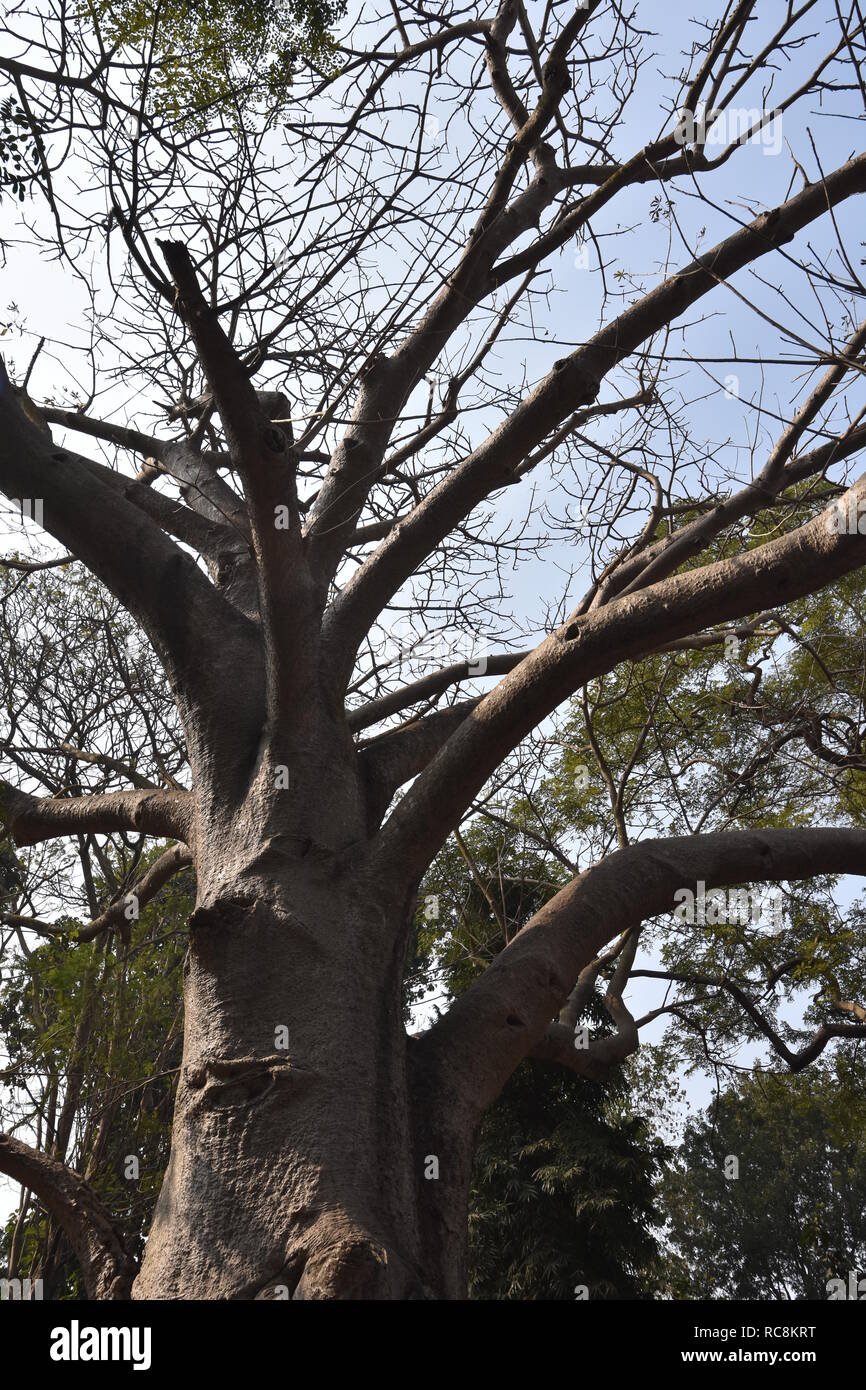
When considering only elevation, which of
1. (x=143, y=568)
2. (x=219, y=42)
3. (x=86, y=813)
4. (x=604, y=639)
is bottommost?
(x=604, y=639)

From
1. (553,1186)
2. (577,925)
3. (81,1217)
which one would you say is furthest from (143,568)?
(553,1186)

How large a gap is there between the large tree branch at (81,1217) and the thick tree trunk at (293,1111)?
35 cm

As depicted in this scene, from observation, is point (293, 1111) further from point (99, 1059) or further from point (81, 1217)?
point (99, 1059)

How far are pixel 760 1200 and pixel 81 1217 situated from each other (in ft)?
53.2

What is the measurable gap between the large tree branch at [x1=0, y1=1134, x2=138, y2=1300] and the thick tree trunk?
351mm

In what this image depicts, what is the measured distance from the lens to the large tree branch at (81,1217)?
96.7 inches

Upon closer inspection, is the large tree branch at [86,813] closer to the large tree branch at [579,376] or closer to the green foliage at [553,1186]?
the large tree branch at [579,376]

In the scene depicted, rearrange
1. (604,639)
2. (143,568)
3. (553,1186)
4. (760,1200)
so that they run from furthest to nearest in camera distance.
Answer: (760,1200)
(553,1186)
(143,568)
(604,639)

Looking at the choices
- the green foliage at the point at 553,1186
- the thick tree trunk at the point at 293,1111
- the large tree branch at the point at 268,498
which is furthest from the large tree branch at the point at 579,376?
the green foliage at the point at 553,1186

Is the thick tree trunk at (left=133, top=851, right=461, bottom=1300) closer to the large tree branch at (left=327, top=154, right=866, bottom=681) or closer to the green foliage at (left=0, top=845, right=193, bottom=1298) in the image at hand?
the large tree branch at (left=327, top=154, right=866, bottom=681)

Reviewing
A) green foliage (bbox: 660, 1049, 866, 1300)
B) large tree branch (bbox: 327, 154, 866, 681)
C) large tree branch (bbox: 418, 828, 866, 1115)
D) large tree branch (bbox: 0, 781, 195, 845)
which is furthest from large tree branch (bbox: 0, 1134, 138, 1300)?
green foliage (bbox: 660, 1049, 866, 1300)

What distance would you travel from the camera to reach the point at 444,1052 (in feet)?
8.49

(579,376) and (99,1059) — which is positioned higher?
(579,376)

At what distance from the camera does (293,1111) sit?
220 cm
